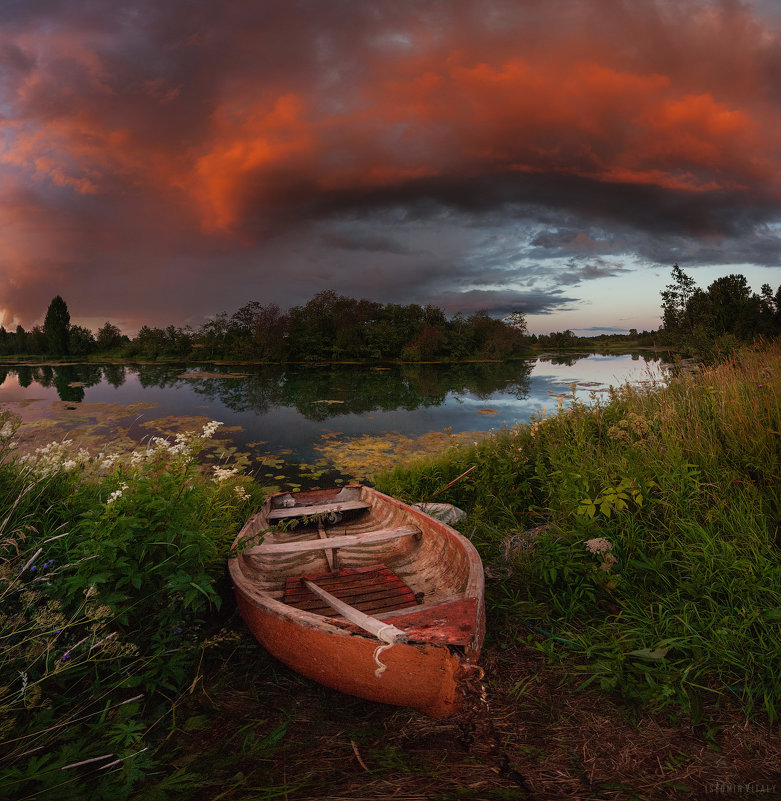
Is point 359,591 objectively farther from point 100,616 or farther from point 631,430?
point 631,430

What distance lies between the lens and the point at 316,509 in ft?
17.5

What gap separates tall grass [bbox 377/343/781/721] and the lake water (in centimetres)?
156

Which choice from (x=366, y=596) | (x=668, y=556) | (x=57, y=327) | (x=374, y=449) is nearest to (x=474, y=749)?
(x=366, y=596)

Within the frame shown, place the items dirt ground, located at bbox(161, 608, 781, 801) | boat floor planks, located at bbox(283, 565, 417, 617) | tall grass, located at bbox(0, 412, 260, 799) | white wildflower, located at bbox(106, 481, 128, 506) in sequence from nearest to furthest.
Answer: tall grass, located at bbox(0, 412, 260, 799) → dirt ground, located at bbox(161, 608, 781, 801) → white wildflower, located at bbox(106, 481, 128, 506) → boat floor planks, located at bbox(283, 565, 417, 617)

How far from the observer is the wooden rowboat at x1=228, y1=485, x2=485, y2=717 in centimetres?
238

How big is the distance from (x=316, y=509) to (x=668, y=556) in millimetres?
3722

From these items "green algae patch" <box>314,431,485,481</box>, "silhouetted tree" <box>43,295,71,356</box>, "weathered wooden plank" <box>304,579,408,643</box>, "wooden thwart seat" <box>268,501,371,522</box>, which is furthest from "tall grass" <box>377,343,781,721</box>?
"silhouetted tree" <box>43,295,71,356</box>

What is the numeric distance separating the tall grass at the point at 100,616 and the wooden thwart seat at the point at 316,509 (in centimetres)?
154

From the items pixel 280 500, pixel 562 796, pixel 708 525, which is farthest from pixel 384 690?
pixel 280 500

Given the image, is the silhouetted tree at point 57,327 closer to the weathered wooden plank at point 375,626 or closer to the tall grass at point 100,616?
the tall grass at point 100,616

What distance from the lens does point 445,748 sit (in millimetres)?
2383

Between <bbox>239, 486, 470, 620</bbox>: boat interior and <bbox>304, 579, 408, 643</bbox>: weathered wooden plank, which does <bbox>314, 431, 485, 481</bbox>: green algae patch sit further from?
<bbox>304, 579, 408, 643</bbox>: weathered wooden plank

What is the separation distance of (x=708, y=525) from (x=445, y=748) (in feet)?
8.57

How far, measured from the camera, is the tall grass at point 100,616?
6.18 ft
